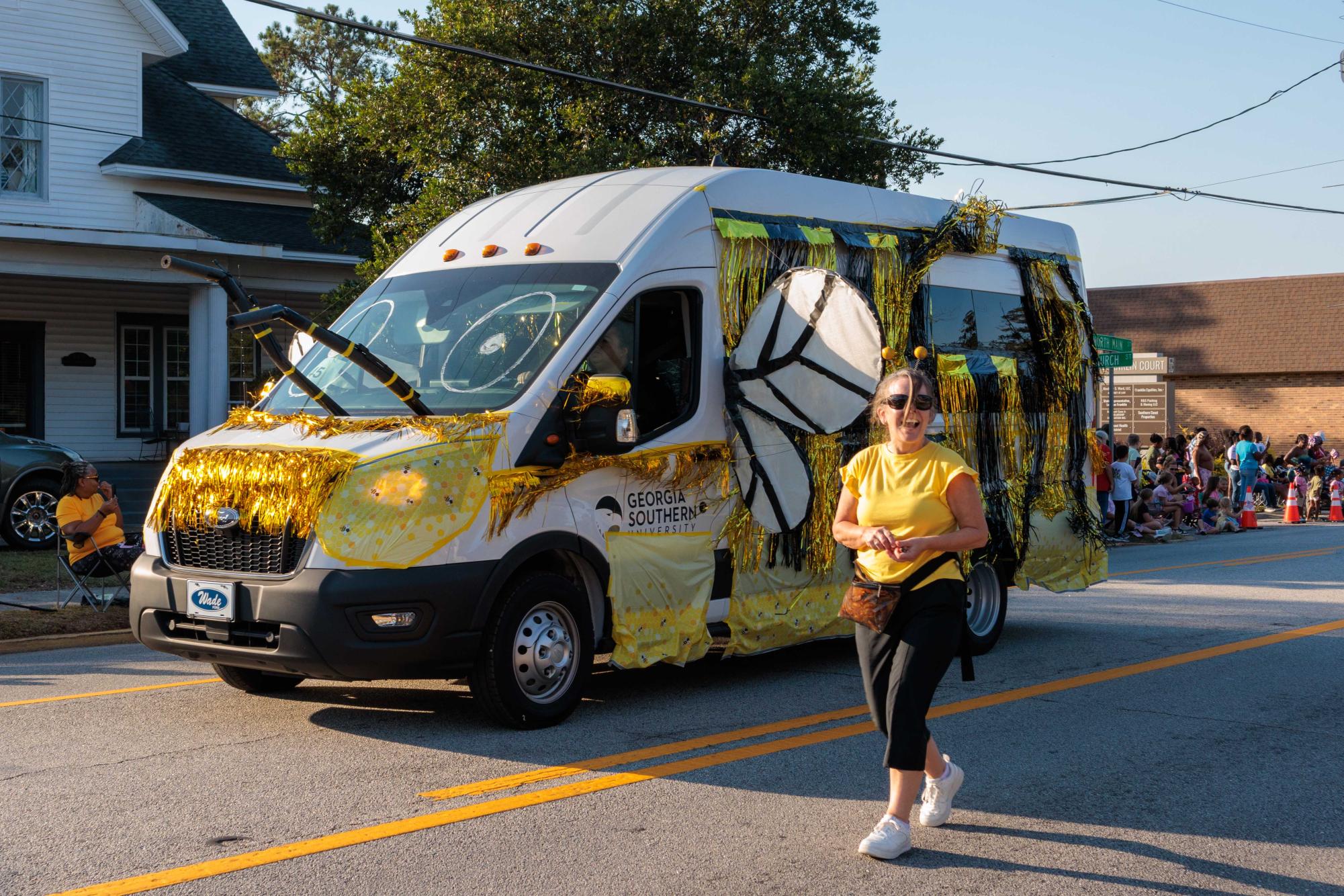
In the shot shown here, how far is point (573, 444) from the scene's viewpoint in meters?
7.21

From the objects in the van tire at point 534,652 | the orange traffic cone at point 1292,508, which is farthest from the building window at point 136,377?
the orange traffic cone at point 1292,508

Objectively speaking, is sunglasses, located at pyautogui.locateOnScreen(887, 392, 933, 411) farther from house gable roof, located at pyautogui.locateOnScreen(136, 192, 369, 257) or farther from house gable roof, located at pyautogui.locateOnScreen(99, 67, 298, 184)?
house gable roof, located at pyautogui.locateOnScreen(99, 67, 298, 184)

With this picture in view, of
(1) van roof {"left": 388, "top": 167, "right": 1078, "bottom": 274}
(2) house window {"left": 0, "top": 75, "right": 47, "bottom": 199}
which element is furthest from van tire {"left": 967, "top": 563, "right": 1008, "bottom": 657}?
(2) house window {"left": 0, "top": 75, "right": 47, "bottom": 199}

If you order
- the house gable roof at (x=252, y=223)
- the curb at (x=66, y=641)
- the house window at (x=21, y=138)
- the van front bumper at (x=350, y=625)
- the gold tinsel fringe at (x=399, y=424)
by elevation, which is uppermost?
the house window at (x=21, y=138)

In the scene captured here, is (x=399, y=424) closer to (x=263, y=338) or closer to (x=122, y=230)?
(x=263, y=338)

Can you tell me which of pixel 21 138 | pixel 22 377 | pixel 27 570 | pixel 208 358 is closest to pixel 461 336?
pixel 27 570

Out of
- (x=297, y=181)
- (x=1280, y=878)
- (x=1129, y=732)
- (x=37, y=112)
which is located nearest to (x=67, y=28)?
(x=37, y=112)

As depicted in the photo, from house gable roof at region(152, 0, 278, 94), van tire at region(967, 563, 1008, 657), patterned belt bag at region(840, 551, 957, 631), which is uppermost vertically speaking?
house gable roof at region(152, 0, 278, 94)

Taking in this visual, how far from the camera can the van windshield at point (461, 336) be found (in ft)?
24.2

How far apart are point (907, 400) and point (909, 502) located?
39cm

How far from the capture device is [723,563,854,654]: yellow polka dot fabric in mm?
8328

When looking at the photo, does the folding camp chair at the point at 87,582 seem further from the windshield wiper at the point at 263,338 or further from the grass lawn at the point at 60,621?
the windshield wiper at the point at 263,338

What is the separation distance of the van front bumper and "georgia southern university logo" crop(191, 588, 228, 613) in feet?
0.23

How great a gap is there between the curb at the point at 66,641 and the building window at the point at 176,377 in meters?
13.5
